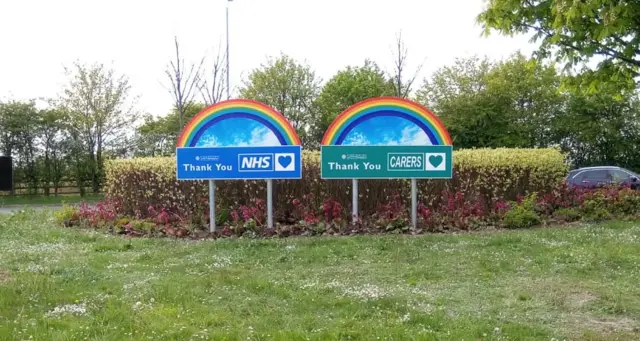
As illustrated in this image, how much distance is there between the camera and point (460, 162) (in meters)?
11.9

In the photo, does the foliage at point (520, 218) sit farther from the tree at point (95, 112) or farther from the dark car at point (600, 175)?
the tree at point (95, 112)

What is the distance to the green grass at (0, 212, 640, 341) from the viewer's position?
4766mm

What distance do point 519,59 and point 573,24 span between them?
32.6 meters

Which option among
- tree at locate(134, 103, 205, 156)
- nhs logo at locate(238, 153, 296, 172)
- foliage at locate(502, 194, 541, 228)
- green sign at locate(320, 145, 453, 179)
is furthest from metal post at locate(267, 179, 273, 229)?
tree at locate(134, 103, 205, 156)

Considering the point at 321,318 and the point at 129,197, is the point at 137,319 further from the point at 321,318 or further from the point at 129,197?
the point at 129,197

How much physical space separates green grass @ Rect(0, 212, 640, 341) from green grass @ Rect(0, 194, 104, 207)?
2001 centimetres

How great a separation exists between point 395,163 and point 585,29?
6.02 m

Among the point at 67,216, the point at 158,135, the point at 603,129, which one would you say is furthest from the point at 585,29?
the point at 158,135

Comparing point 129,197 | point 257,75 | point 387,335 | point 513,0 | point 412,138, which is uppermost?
point 257,75

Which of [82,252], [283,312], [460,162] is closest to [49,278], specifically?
[82,252]

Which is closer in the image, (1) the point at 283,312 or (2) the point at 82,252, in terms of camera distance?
(1) the point at 283,312

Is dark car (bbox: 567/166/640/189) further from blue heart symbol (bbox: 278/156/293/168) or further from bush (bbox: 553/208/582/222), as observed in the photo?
blue heart symbol (bbox: 278/156/293/168)

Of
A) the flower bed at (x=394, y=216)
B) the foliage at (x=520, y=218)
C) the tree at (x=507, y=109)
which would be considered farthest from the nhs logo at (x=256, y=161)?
the tree at (x=507, y=109)

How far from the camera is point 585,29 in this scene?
15.7 ft
